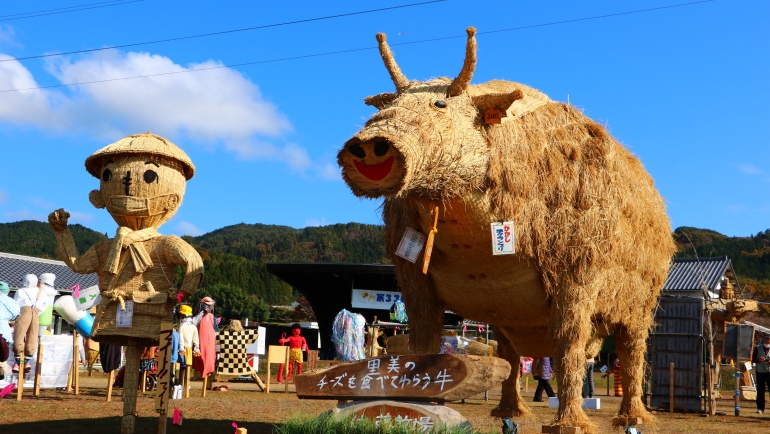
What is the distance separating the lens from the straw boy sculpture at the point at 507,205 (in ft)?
18.5

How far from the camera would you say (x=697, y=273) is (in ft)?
74.2

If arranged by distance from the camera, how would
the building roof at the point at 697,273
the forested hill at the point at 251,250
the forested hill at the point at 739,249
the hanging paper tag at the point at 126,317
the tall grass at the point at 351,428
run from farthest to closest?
the forested hill at the point at 251,250
the forested hill at the point at 739,249
the building roof at the point at 697,273
the hanging paper tag at the point at 126,317
the tall grass at the point at 351,428

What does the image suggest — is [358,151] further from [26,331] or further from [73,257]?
[26,331]

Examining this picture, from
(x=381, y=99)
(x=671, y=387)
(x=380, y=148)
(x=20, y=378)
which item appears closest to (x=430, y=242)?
(x=380, y=148)

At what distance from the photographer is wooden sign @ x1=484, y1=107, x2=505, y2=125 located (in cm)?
609

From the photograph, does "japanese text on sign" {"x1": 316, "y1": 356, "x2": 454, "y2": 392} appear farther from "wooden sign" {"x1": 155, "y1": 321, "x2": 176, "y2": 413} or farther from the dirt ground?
"wooden sign" {"x1": 155, "y1": 321, "x2": 176, "y2": 413}

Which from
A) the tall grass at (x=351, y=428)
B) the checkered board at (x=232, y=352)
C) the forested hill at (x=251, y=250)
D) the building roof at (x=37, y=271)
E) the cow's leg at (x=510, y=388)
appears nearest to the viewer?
the tall grass at (x=351, y=428)

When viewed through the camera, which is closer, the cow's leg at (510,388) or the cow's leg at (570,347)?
the cow's leg at (570,347)

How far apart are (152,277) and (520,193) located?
145 inches

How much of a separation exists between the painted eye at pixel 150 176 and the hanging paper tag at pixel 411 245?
268cm

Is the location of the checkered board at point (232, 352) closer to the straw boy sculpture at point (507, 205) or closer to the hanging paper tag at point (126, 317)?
Answer: the hanging paper tag at point (126, 317)

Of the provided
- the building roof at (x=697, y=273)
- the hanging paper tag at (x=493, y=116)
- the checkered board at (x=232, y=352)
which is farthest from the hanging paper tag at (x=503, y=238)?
the building roof at (x=697, y=273)

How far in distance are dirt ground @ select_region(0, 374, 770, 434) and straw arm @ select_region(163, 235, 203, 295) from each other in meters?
1.34

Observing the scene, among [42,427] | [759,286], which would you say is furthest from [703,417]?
[759,286]
